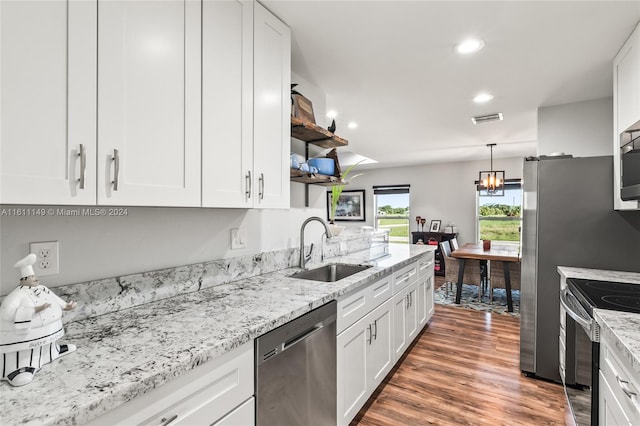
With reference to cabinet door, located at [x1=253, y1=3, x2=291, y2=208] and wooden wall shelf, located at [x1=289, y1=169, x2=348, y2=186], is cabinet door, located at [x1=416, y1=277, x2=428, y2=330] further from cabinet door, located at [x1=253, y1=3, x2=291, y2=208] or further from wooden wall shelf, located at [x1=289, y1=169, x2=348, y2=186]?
cabinet door, located at [x1=253, y1=3, x2=291, y2=208]

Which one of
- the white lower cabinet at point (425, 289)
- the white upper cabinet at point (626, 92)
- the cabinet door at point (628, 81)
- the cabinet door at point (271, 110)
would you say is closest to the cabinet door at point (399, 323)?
the white lower cabinet at point (425, 289)

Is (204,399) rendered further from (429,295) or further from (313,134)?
(429,295)

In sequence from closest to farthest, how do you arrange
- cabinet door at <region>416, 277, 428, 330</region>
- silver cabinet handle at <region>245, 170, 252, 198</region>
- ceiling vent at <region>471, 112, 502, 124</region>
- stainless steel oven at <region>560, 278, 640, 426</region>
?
1. stainless steel oven at <region>560, 278, 640, 426</region>
2. silver cabinet handle at <region>245, 170, 252, 198</region>
3. cabinet door at <region>416, 277, 428, 330</region>
4. ceiling vent at <region>471, 112, 502, 124</region>

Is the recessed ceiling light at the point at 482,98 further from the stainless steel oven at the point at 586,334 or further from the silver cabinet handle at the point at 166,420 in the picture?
the silver cabinet handle at the point at 166,420

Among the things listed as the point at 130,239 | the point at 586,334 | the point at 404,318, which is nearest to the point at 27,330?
the point at 130,239

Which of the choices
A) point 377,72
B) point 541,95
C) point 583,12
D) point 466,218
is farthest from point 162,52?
point 466,218

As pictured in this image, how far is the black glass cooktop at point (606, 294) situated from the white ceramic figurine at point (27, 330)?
2102 mm

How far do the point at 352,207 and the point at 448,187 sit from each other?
2.26 metres

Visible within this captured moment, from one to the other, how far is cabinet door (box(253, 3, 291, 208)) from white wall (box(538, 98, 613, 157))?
2.83m

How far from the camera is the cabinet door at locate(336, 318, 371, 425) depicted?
64.3 inches

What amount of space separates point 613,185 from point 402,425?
222 cm

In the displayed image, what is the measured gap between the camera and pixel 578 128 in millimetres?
3012

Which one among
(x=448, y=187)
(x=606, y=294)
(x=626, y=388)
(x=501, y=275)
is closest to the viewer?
(x=626, y=388)

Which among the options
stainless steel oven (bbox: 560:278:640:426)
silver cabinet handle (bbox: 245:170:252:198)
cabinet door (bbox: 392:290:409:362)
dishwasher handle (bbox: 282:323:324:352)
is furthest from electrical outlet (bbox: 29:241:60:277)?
stainless steel oven (bbox: 560:278:640:426)
